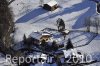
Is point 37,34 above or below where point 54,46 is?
above

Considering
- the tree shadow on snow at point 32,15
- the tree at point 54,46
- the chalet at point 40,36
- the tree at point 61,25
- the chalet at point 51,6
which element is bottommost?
the tree at point 54,46

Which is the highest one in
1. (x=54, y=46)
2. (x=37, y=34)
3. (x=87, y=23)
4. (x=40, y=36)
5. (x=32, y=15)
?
(x=32, y=15)

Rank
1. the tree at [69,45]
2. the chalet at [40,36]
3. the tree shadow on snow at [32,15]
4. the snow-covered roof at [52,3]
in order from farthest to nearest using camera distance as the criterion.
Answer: the snow-covered roof at [52,3]
the tree shadow on snow at [32,15]
the chalet at [40,36]
the tree at [69,45]

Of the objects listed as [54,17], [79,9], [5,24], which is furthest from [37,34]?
[79,9]

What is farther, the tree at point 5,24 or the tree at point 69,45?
the tree at point 5,24

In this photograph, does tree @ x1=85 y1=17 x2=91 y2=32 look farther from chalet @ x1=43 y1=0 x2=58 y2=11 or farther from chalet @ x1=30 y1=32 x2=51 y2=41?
chalet @ x1=43 y1=0 x2=58 y2=11

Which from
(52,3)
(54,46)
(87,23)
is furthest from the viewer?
(52,3)

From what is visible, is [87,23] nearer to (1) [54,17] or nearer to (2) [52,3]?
(1) [54,17]

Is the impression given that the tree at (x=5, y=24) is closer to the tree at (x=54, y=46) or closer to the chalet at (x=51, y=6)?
the tree at (x=54, y=46)

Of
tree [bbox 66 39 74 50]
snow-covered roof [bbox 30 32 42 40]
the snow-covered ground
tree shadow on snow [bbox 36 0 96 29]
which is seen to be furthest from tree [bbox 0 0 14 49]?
tree [bbox 66 39 74 50]

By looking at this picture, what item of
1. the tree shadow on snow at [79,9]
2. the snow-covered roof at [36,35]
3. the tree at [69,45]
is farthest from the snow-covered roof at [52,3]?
the tree at [69,45]

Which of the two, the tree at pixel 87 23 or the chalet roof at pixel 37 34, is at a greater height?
the tree at pixel 87 23
